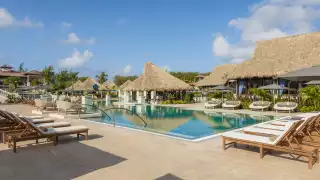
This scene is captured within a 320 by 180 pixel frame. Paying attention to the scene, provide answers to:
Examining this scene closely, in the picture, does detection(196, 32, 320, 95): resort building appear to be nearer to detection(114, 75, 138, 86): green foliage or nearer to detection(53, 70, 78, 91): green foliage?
detection(53, 70, 78, 91): green foliage

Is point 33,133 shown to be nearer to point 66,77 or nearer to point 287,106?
point 287,106

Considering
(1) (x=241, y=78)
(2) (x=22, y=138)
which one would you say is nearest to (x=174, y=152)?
(2) (x=22, y=138)

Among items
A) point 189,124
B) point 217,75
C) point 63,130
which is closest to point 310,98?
point 189,124

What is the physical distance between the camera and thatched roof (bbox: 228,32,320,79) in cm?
1989

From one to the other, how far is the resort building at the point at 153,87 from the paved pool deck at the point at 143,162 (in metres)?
19.1

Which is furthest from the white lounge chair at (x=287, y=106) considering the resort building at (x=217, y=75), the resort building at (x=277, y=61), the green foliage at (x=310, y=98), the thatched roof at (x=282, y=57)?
the resort building at (x=217, y=75)

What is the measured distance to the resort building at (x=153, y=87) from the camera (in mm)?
25484

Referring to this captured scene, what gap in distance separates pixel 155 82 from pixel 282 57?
12.1m

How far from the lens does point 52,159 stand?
4629mm

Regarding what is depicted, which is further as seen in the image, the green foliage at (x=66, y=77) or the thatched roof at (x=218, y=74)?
the green foliage at (x=66, y=77)

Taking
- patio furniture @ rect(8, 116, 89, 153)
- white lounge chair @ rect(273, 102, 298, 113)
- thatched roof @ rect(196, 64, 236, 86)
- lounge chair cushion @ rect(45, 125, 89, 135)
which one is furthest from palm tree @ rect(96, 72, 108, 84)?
patio furniture @ rect(8, 116, 89, 153)

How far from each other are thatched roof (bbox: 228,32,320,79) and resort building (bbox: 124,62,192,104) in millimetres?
6509

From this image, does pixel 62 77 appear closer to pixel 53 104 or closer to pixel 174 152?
pixel 53 104

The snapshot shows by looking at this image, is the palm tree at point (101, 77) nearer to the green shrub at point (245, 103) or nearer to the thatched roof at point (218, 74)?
the thatched roof at point (218, 74)
